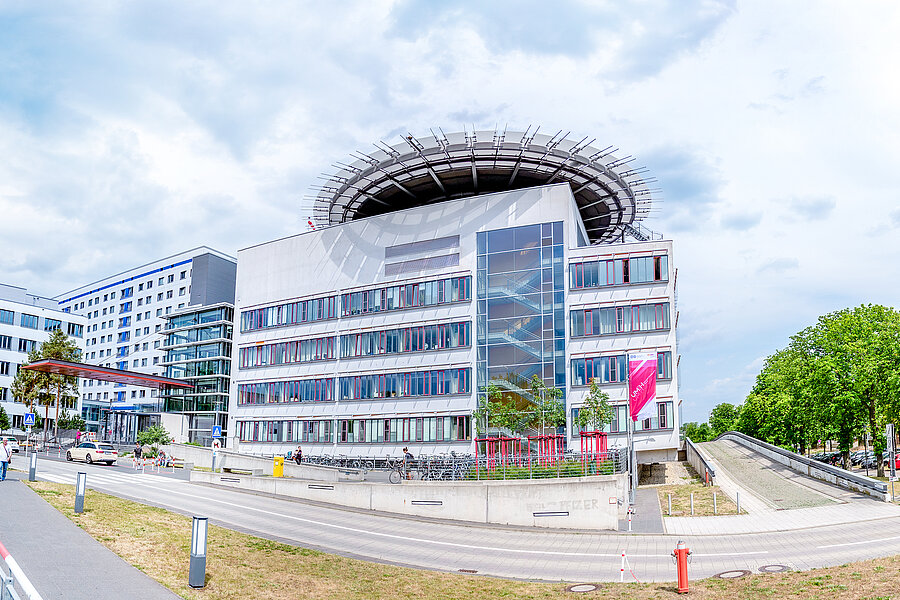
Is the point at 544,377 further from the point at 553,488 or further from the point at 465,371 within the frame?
the point at 553,488

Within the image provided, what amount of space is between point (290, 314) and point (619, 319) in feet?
102

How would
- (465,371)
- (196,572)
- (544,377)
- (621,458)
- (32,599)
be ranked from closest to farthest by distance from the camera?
(32,599) → (196,572) → (621,458) → (544,377) → (465,371)

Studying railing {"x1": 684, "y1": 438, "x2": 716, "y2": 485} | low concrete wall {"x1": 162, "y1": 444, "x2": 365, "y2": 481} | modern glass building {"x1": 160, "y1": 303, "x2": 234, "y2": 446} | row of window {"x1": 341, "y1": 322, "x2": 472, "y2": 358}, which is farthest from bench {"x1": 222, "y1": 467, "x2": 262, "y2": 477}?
modern glass building {"x1": 160, "y1": 303, "x2": 234, "y2": 446}

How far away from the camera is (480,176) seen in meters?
60.2

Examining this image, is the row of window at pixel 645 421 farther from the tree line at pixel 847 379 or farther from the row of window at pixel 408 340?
the row of window at pixel 408 340

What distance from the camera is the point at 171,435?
8900 centimetres

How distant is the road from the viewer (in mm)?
20928

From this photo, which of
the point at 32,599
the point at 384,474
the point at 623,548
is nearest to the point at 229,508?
the point at 384,474

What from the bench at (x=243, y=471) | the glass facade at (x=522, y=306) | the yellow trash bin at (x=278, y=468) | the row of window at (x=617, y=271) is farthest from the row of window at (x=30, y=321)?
the row of window at (x=617, y=271)

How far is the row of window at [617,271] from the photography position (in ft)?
172

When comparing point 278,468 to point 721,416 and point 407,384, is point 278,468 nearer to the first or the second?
point 407,384

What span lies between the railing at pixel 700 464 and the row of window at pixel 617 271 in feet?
41.9

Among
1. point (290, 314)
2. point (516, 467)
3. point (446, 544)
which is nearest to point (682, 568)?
point (446, 544)

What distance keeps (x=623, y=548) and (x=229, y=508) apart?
16963 millimetres
